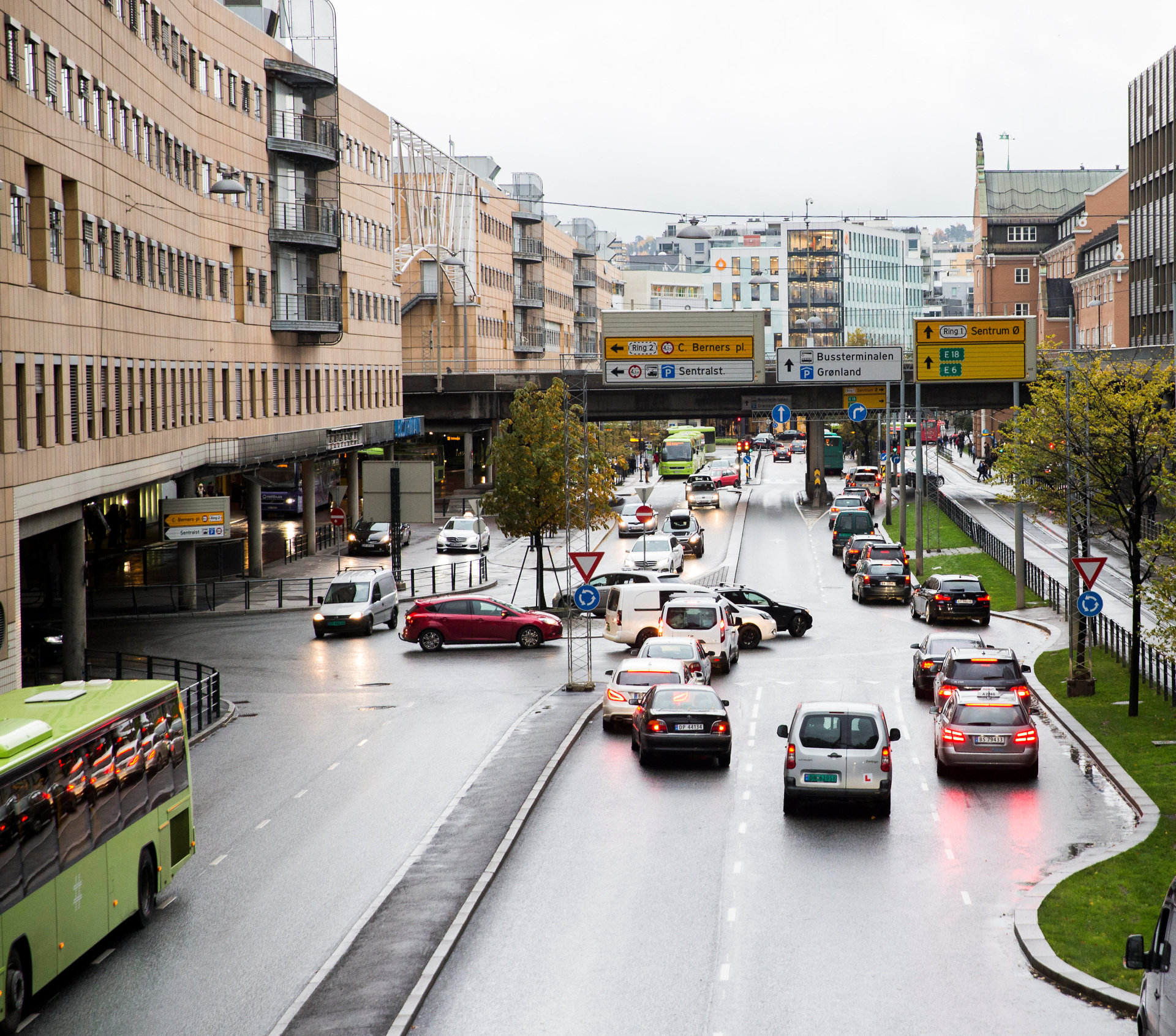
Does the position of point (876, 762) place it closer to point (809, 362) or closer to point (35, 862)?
point (35, 862)

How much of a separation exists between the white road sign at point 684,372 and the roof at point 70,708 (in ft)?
200

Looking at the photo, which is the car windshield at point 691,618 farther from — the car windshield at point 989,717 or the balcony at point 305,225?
the balcony at point 305,225

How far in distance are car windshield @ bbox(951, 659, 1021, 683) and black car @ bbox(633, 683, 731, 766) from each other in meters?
4.51

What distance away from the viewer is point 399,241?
98.1m

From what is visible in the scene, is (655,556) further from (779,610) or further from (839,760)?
(839,760)

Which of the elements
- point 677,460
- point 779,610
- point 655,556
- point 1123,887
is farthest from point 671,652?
point 677,460

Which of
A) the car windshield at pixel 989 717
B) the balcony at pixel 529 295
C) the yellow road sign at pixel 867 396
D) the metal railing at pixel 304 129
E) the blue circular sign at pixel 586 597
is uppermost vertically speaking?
the metal railing at pixel 304 129

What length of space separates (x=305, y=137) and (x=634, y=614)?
1323 inches

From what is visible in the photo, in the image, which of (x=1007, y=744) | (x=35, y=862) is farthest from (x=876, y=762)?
(x=35, y=862)

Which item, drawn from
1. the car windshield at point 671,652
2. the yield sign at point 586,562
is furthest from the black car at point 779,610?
the car windshield at point 671,652

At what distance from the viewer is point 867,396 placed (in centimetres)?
8225

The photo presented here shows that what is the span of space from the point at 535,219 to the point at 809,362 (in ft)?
191

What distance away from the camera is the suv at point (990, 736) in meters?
24.2

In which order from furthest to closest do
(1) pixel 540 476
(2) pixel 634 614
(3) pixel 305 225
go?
1. (3) pixel 305 225
2. (1) pixel 540 476
3. (2) pixel 634 614
